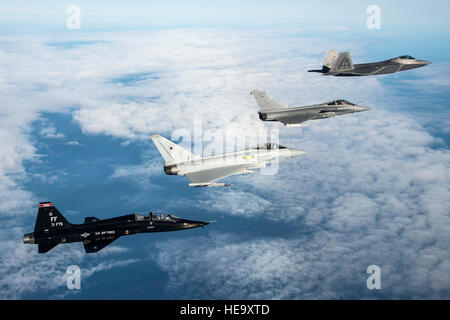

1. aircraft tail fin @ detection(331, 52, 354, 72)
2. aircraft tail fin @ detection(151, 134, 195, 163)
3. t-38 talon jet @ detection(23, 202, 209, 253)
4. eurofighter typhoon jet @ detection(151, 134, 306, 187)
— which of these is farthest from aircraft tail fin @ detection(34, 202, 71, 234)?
aircraft tail fin @ detection(331, 52, 354, 72)

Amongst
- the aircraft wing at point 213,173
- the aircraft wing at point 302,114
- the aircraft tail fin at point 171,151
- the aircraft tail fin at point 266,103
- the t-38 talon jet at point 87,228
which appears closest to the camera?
the t-38 talon jet at point 87,228

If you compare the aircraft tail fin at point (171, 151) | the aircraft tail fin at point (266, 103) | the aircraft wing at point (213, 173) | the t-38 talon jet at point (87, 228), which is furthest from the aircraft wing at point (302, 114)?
the t-38 talon jet at point (87, 228)

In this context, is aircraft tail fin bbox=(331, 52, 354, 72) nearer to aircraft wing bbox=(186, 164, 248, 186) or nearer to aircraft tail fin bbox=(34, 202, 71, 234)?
aircraft wing bbox=(186, 164, 248, 186)

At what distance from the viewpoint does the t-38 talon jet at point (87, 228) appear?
3080cm

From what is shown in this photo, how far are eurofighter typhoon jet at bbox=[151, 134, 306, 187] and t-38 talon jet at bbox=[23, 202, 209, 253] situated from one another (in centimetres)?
529

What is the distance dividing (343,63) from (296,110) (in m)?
10.7

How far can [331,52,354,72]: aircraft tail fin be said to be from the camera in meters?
44.9

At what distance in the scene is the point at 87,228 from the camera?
1233 inches

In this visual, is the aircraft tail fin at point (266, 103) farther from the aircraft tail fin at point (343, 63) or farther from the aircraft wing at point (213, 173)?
the aircraft wing at point (213, 173)

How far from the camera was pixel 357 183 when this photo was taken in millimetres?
116812

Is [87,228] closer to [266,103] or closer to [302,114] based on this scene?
[266,103]

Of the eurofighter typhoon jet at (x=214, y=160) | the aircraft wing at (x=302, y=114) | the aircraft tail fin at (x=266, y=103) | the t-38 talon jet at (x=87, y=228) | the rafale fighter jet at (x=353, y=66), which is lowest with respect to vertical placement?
the t-38 talon jet at (x=87, y=228)

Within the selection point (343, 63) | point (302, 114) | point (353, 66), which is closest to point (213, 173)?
point (302, 114)

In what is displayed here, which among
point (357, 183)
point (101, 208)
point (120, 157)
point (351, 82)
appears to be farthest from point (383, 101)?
point (101, 208)
